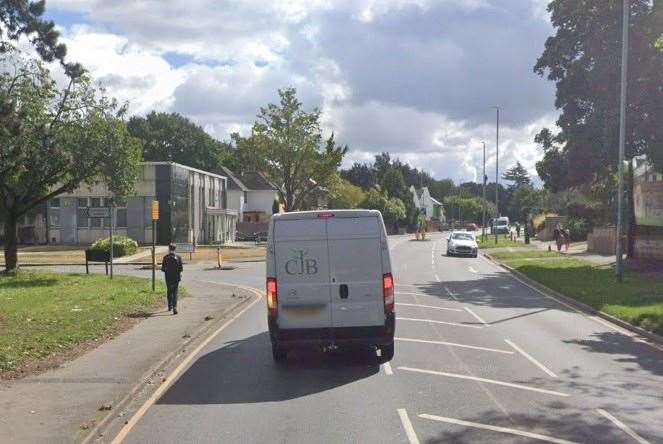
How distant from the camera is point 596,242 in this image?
46.7m

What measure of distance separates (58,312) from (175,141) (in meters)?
85.8

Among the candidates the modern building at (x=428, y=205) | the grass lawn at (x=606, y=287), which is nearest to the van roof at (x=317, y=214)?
the grass lawn at (x=606, y=287)

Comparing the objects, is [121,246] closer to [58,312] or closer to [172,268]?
[172,268]

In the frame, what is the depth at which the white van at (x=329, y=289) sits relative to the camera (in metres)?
11.6

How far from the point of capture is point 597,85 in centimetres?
3303

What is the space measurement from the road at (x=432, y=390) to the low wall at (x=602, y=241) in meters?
28.2

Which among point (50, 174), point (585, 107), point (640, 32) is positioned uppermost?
point (640, 32)

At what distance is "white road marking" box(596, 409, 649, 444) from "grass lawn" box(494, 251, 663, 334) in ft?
25.4

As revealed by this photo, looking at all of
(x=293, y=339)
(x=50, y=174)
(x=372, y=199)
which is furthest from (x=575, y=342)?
(x=372, y=199)

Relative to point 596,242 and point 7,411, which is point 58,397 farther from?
point 596,242

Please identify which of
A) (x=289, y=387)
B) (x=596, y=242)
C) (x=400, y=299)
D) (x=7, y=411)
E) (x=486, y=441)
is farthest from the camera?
(x=596, y=242)

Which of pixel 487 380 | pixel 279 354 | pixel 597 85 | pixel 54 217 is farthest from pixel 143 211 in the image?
pixel 487 380

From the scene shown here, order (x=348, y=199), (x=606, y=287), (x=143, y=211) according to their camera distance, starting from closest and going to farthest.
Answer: (x=606, y=287) → (x=143, y=211) → (x=348, y=199)

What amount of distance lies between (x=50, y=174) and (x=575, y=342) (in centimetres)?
2108
